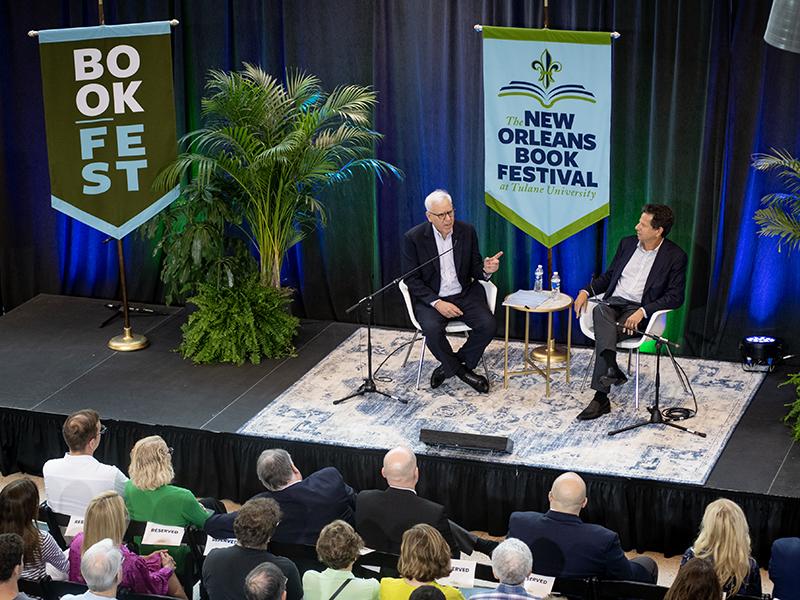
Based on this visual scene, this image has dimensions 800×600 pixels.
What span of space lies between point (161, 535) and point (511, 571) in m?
1.61

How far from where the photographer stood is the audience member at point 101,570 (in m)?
4.61

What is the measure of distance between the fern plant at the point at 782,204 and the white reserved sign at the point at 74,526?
13.1ft

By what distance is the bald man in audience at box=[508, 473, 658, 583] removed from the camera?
206 inches

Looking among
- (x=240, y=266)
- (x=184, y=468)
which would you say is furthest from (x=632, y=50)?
(x=184, y=468)

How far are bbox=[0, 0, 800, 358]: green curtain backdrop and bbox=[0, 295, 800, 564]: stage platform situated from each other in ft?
2.08

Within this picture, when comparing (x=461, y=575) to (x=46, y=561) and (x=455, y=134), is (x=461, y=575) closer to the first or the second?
(x=46, y=561)

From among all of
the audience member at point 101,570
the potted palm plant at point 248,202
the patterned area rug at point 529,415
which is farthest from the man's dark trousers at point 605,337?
the audience member at point 101,570

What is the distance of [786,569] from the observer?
16.5ft

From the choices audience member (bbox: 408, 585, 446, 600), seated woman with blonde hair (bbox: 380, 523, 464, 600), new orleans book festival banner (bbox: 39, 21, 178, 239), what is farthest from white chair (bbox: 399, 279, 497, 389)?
audience member (bbox: 408, 585, 446, 600)

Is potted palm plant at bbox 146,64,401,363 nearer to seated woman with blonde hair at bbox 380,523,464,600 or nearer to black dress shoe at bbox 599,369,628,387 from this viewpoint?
black dress shoe at bbox 599,369,628,387

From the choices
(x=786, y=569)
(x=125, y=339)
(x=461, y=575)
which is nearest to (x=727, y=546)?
(x=786, y=569)

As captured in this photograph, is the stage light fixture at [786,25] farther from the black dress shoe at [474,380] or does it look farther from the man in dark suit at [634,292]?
the black dress shoe at [474,380]

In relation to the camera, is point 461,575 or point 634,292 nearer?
point 461,575

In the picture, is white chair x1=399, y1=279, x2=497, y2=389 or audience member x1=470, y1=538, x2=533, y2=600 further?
white chair x1=399, y1=279, x2=497, y2=389
